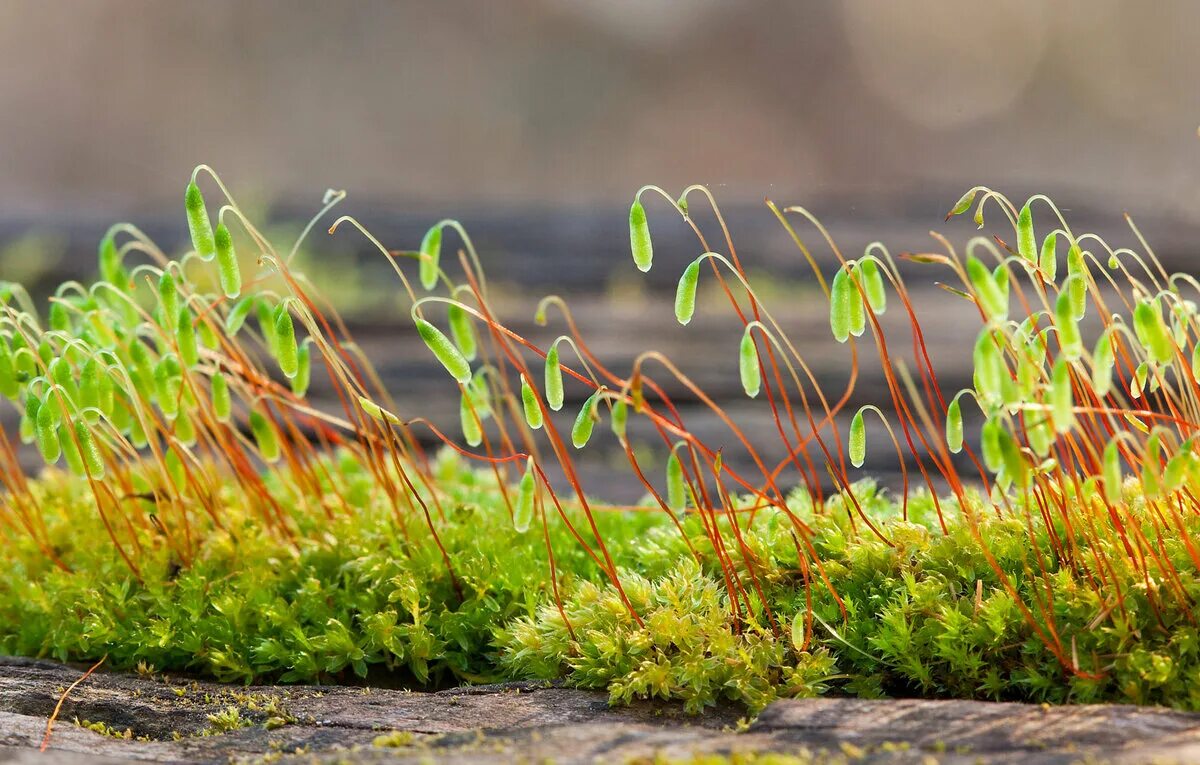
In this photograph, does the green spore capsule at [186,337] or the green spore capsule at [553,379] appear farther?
the green spore capsule at [186,337]

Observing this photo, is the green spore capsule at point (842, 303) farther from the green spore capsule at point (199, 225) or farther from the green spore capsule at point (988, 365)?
the green spore capsule at point (199, 225)

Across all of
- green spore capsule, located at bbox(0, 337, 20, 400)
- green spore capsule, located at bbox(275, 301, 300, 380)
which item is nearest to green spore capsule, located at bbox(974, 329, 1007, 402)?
green spore capsule, located at bbox(275, 301, 300, 380)

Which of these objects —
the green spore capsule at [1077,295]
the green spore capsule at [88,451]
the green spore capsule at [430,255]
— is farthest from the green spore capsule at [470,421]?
the green spore capsule at [1077,295]

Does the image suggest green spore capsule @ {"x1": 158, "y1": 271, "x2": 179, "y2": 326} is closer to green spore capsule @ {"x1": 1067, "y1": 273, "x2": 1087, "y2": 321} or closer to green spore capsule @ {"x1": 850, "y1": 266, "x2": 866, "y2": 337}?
green spore capsule @ {"x1": 850, "y1": 266, "x2": 866, "y2": 337}

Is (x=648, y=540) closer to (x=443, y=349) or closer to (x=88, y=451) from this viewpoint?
(x=443, y=349)

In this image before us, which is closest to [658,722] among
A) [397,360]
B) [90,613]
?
[90,613]

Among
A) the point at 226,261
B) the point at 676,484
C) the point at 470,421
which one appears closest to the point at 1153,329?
the point at 676,484
